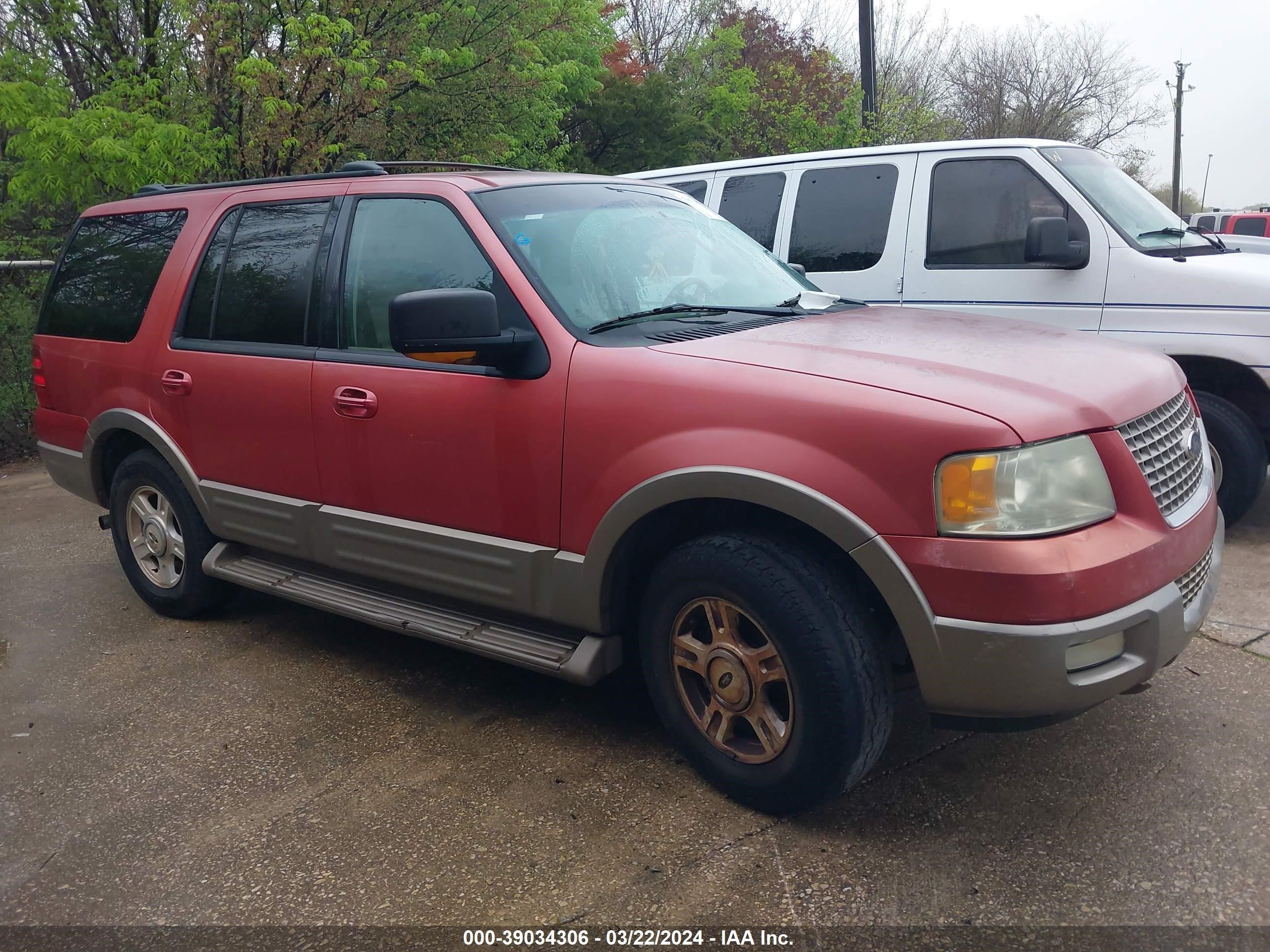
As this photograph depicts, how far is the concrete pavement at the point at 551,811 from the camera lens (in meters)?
2.60

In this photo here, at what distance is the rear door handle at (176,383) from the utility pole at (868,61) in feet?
42.0

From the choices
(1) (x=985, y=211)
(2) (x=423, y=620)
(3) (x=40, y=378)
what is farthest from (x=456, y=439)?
(1) (x=985, y=211)

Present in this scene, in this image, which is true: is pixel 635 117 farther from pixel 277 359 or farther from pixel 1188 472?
pixel 1188 472

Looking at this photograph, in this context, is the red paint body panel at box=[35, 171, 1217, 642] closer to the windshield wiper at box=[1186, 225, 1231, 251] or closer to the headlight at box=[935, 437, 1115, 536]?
the headlight at box=[935, 437, 1115, 536]

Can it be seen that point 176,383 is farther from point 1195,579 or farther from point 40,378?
point 1195,579

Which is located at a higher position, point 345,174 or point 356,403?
point 345,174

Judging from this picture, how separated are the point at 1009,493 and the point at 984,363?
49cm

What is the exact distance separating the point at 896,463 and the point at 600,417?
0.90 metres

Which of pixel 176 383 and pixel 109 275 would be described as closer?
pixel 176 383

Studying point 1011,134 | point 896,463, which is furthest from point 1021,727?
point 1011,134

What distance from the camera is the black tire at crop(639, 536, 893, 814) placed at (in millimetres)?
2637

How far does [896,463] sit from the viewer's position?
2.52 m

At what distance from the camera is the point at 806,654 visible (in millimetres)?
2650

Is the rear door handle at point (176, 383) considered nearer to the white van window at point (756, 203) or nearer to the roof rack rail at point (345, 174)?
the roof rack rail at point (345, 174)
